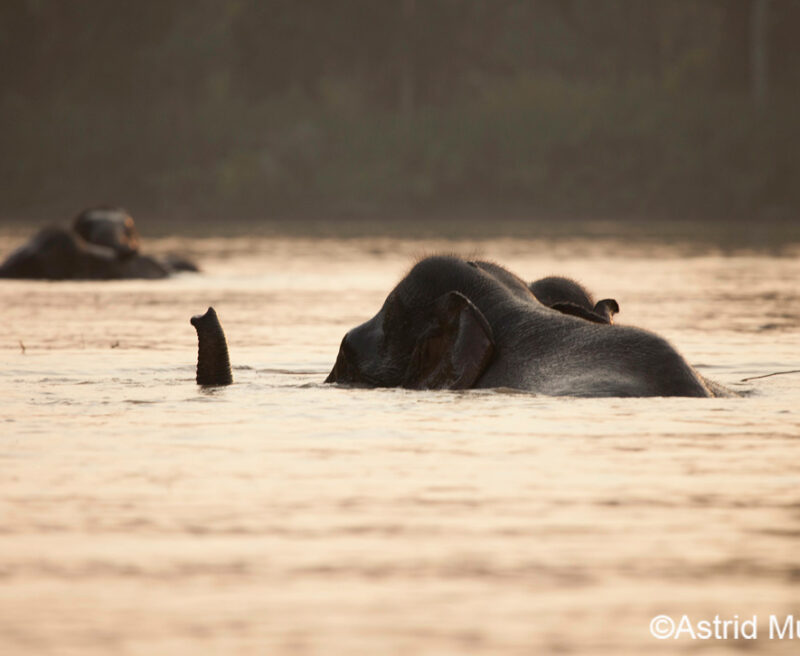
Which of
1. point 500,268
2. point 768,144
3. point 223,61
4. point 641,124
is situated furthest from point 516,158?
point 500,268

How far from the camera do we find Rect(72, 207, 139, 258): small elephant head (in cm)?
2538

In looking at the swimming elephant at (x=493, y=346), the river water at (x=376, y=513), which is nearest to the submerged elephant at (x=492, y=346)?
the swimming elephant at (x=493, y=346)

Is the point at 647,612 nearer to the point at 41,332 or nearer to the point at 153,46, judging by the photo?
the point at 41,332

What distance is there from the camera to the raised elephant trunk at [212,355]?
33.1 ft

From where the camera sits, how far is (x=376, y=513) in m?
6.32

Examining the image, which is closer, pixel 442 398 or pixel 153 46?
pixel 442 398

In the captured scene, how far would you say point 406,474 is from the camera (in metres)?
7.16

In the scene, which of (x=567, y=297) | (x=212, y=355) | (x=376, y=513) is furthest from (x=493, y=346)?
(x=376, y=513)

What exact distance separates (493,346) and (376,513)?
10.1ft

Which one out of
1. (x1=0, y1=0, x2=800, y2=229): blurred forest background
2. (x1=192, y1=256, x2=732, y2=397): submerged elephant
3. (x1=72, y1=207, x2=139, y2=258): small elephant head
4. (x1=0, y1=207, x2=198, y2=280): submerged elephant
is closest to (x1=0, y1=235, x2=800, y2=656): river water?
(x1=192, y1=256, x2=732, y2=397): submerged elephant

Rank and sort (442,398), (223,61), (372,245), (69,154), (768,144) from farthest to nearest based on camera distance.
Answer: (223,61), (69,154), (768,144), (372,245), (442,398)

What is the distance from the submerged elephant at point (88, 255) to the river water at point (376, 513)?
12337 millimetres

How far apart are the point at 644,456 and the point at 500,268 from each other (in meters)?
2.62

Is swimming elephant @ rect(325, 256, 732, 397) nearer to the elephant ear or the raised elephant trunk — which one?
the elephant ear
